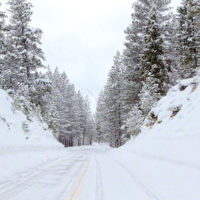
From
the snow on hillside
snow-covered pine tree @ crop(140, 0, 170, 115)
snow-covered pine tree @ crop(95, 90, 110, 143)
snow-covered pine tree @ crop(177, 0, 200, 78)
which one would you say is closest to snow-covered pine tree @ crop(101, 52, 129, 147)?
snow-covered pine tree @ crop(95, 90, 110, 143)

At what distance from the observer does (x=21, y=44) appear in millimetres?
25297

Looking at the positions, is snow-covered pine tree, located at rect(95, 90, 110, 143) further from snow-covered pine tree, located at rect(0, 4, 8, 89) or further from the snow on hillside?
the snow on hillside

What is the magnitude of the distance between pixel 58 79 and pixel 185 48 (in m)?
35.5

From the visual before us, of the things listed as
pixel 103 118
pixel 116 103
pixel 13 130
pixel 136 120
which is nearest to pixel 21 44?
pixel 13 130

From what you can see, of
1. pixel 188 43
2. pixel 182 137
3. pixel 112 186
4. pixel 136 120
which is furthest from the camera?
pixel 188 43

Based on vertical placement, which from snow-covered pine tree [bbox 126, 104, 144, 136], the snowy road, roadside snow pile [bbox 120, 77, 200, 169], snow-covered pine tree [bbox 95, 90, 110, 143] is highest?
snow-covered pine tree [bbox 95, 90, 110, 143]

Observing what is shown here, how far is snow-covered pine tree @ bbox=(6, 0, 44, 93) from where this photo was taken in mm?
24438

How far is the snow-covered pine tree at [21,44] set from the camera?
24438 millimetres

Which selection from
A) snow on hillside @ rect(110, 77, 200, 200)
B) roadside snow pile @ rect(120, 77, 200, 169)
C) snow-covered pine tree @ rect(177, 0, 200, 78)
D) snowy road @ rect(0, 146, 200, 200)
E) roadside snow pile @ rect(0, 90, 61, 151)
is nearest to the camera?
snowy road @ rect(0, 146, 200, 200)

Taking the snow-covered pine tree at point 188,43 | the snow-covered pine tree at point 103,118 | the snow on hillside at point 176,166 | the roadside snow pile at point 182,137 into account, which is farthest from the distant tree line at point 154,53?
the snow-covered pine tree at point 103,118

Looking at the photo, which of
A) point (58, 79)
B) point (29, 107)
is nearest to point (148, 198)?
point (29, 107)

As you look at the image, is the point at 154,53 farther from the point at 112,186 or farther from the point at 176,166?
the point at 112,186

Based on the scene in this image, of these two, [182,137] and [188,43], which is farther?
[188,43]

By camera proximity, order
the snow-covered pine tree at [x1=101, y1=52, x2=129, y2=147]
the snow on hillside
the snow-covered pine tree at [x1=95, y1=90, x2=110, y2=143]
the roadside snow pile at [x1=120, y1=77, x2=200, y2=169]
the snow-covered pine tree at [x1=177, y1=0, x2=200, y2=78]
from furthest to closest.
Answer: the snow-covered pine tree at [x1=95, y1=90, x2=110, y2=143] < the snow-covered pine tree at [x1=101, y1=52, x2=129, y2=147] < the snow-covered pine tree at [x1=177, y1=0, x2=200, y2=78] < the roadside snow pile at [x1=120, y1=77, x2=200, y2=169] < the snow on hillside
